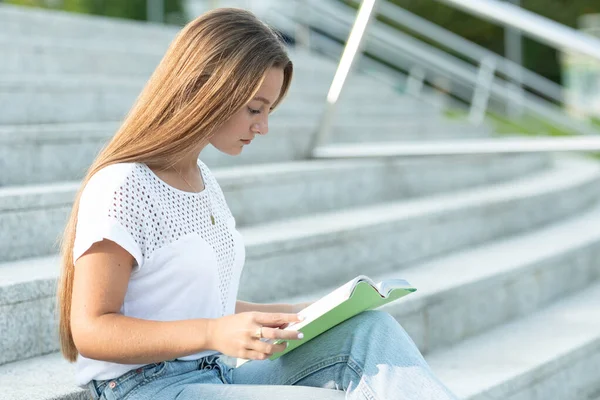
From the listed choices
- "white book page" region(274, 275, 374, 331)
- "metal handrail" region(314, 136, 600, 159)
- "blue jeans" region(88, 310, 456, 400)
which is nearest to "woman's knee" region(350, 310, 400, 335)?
"blue jeans" region(88, 310, 456, 400)

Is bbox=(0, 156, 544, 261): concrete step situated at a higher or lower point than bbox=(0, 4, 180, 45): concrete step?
higher

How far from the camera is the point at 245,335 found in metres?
1.28

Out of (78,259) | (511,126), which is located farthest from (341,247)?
(511,126)

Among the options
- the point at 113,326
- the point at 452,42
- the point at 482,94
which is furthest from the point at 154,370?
the point at 452,42

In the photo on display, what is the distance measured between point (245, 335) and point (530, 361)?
1.29 meters

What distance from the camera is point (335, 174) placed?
312cm

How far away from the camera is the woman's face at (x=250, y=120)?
148cm

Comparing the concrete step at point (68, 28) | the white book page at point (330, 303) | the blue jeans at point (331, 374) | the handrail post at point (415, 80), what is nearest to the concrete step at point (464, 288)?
the blue jeans at point (331, 374)

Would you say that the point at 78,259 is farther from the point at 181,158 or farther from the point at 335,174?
the point at 335,174

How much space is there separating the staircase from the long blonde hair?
467mm

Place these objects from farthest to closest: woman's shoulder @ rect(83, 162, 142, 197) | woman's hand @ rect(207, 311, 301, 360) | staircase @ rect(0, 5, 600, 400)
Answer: staircase @ rect(0, 5, 600, 400), woman's shoulder @ rect(83, 162, 142, 197), woman's hand @ rect(207, 311, 301, 360)

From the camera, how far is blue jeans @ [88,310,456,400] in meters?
1.42

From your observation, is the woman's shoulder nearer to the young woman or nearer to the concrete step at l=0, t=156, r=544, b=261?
the young woman

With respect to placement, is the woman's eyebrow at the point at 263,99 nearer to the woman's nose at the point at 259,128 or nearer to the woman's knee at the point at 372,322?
the woman's nose at the point at 259,128
